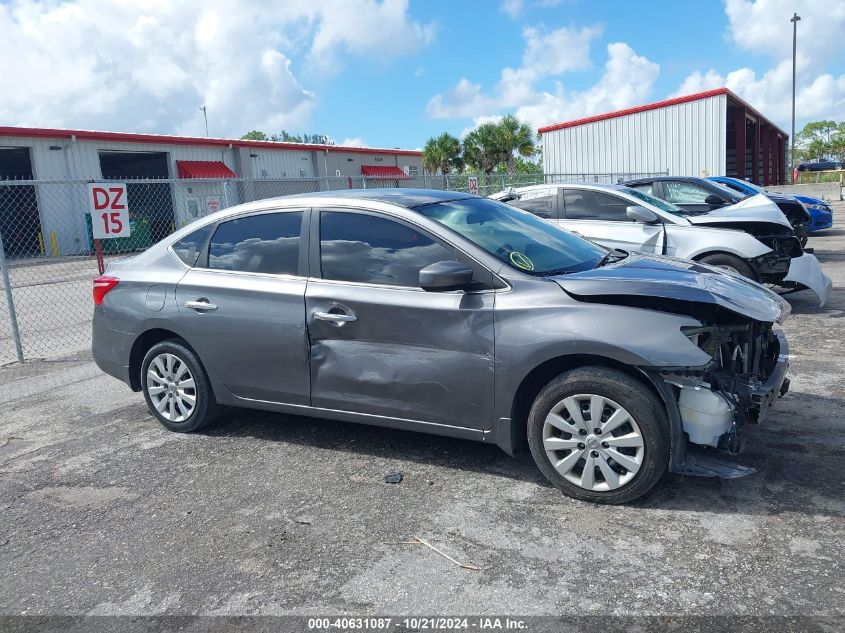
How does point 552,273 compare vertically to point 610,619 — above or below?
above

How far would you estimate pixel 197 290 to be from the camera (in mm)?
5070

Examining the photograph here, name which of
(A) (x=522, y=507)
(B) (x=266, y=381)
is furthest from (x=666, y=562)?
(B) (x=266, y=381)

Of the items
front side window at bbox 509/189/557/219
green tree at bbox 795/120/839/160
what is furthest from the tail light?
green tree at bbox 795/120/839/160

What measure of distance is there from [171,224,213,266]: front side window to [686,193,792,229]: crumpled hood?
6050mm

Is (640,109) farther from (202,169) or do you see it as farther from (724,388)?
(724,388)

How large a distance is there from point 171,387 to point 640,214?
5.48m

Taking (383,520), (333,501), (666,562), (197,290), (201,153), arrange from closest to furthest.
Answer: (666,562), (383,520), (333,501), (197,290), (201,153)

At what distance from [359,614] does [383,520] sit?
84 cm

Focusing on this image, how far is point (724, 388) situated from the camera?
12.7 feet

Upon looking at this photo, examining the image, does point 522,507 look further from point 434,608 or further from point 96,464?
point 96,464

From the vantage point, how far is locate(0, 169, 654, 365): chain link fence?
34.8ft

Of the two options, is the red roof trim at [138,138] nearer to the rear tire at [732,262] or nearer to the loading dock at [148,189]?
the loading dock at [148,189]

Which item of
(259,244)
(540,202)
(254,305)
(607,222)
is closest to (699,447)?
(254,305)

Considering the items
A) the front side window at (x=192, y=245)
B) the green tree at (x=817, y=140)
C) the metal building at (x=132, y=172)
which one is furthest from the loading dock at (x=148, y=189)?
the green tree at (x=817, y=140)
